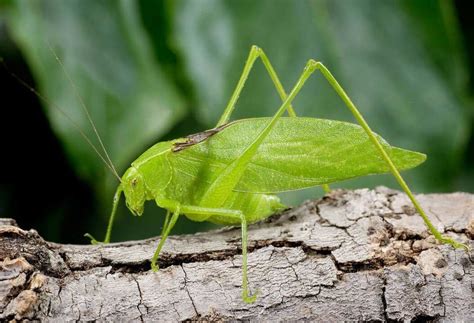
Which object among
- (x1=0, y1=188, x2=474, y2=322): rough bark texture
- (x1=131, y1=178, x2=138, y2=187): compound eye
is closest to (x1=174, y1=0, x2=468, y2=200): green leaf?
(x1=131, y1=178, x2=138, y2=187): compound eye

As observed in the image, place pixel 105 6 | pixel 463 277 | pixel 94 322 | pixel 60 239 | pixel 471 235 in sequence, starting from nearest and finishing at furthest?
pixel 94 322 → pixel 463 277 → pixel 471 235 → pixel 105 6 → pixel 60 239

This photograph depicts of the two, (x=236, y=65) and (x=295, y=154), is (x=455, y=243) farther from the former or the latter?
→ (x=236, y=65)

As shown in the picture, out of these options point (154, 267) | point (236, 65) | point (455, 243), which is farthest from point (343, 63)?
point (154, 267)

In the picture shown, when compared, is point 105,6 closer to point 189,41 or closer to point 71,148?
point 189,41

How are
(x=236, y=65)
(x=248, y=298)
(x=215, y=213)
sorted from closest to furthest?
Result: (x=248, y=298)
(x=215, y=213)
(x=236, y=65)

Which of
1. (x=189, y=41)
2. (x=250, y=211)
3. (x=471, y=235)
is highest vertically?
(x=189, y=41)

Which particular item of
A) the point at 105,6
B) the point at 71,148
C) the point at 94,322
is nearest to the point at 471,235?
the point at 94,322

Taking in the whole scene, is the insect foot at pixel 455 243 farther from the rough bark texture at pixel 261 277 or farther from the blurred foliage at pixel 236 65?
the blurred foliage at pixel 236 65
